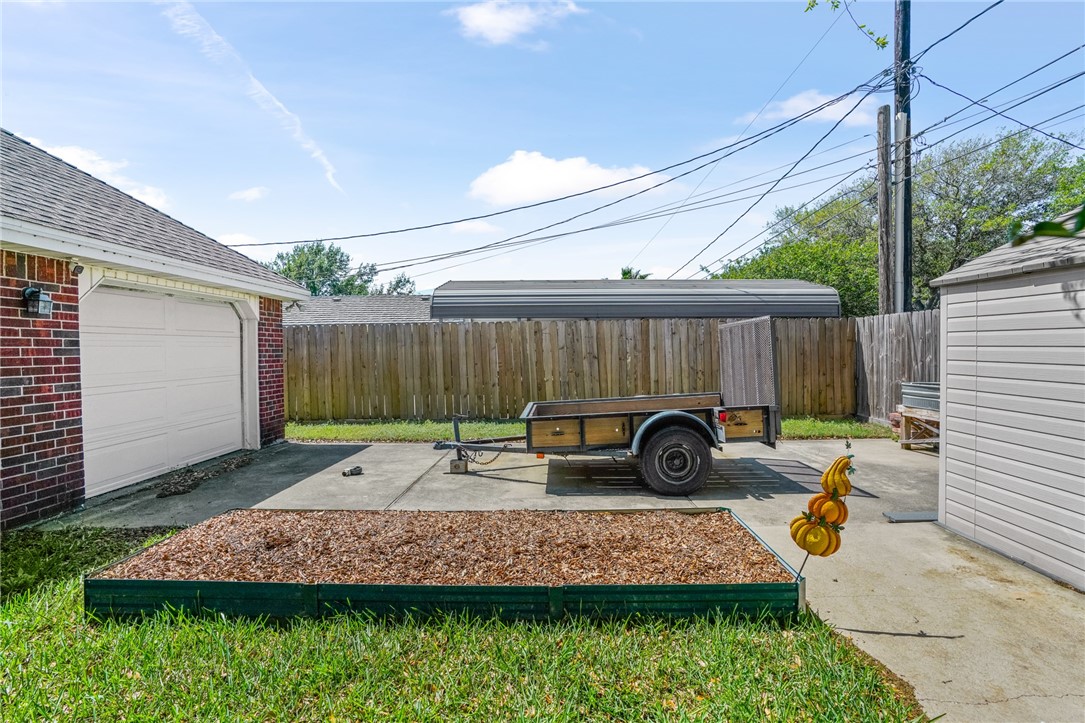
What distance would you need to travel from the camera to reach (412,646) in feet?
9.30

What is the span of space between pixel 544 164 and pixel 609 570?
1493 centimetres

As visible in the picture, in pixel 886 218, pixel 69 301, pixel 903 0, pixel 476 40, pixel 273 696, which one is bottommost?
pixel 273 696

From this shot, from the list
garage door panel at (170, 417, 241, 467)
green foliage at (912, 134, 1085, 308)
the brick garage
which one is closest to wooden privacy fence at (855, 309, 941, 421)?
the brick garage

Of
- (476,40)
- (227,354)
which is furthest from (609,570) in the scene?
(476,40)

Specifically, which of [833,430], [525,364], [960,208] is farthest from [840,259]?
[525,364]

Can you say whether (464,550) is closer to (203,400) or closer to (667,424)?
(667,424)

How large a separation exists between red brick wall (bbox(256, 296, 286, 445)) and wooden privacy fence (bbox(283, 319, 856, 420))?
5.51 feet

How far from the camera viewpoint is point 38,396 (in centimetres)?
516

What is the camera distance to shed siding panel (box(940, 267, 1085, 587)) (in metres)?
3.58

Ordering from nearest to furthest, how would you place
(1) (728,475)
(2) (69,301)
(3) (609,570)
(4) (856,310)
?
(3) (609,570)
(2) (69,301)
(1) (728,475)
(4) (856,310)

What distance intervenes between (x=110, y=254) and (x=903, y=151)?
1098 cm

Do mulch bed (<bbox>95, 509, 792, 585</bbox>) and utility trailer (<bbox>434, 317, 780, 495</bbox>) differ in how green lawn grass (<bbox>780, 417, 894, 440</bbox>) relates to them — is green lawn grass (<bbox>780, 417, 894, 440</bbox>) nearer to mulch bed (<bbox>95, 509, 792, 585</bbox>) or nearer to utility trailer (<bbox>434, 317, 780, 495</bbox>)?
utility trailer (<bbox>434, 317, 780, 495</bbox>)

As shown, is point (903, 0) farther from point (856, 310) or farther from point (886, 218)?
point (856, 310)

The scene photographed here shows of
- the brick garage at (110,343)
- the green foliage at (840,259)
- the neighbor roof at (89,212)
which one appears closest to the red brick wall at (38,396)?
the brick garage at (110,343)
